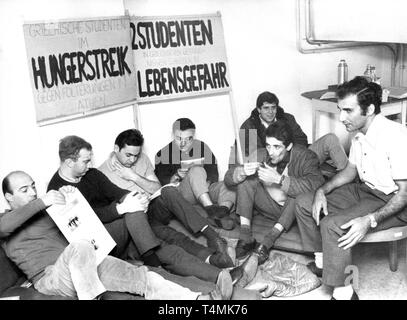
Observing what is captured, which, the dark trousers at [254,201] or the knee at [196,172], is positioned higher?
the knee at [196,172]

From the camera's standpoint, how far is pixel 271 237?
2.51 m

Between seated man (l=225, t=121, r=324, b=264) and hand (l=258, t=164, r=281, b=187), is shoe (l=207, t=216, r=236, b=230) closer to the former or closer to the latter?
seated man (l=225, t=121, r=324, b=264)

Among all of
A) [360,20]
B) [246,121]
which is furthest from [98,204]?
[360,20]

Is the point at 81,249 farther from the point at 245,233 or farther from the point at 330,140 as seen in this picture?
the point at 330,140

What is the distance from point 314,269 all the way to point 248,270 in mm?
314

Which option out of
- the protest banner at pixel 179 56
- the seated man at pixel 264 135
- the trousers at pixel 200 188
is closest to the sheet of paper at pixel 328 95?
the seated man at pixel 264 135

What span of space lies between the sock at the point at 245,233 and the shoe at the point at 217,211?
14cm

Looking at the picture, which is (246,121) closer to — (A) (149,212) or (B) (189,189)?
(B) (189,189)

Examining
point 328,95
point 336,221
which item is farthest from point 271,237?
point 328,95

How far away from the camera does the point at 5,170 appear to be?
2514 mm

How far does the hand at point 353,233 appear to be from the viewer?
2059 millimetres

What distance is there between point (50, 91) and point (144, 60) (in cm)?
67

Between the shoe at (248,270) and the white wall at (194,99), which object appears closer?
the shoe at (248,270)

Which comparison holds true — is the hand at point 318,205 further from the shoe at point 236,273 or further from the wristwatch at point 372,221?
the shoe at point 236,273
